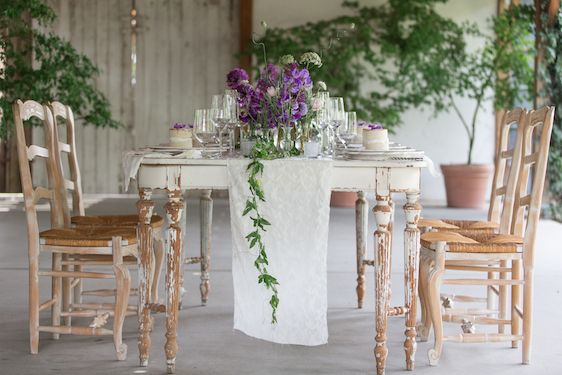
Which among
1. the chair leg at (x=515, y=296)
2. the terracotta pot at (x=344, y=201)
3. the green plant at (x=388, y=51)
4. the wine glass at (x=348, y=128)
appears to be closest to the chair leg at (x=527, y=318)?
the chair leg at (x=515, y=296)

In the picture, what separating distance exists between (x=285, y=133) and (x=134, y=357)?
109cm

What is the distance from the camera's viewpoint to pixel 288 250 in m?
3.55

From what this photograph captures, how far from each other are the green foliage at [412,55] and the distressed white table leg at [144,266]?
5.33 m

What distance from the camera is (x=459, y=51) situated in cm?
906

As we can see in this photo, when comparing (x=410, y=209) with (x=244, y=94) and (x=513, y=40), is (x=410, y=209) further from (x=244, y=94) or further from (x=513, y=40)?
(x=513, y=40)

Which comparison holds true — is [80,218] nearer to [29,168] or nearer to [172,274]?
[29,168]

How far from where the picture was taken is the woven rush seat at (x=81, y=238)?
12.0ft

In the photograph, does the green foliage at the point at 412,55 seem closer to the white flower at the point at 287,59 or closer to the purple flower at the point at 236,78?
the purple flower at the point at 236,78

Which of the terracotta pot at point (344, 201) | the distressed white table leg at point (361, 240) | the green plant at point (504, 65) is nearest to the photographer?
the distressed white table leg at point (361, 240)

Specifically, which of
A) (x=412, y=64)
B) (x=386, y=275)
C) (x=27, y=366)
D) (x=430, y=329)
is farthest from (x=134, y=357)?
(x=412, y=64)

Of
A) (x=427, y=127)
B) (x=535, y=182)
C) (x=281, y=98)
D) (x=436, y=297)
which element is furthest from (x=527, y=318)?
(x=427, y=127)

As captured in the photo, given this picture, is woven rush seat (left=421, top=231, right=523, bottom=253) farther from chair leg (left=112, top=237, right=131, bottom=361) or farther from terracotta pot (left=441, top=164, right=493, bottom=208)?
terracotta pot (left=441, top=164, right=493, bottom=208)

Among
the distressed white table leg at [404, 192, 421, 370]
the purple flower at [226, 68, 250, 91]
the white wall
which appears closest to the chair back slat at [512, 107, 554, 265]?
the distressed white table leg at [404, 192, 421, 370]

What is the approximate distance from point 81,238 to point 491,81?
6.13 m
